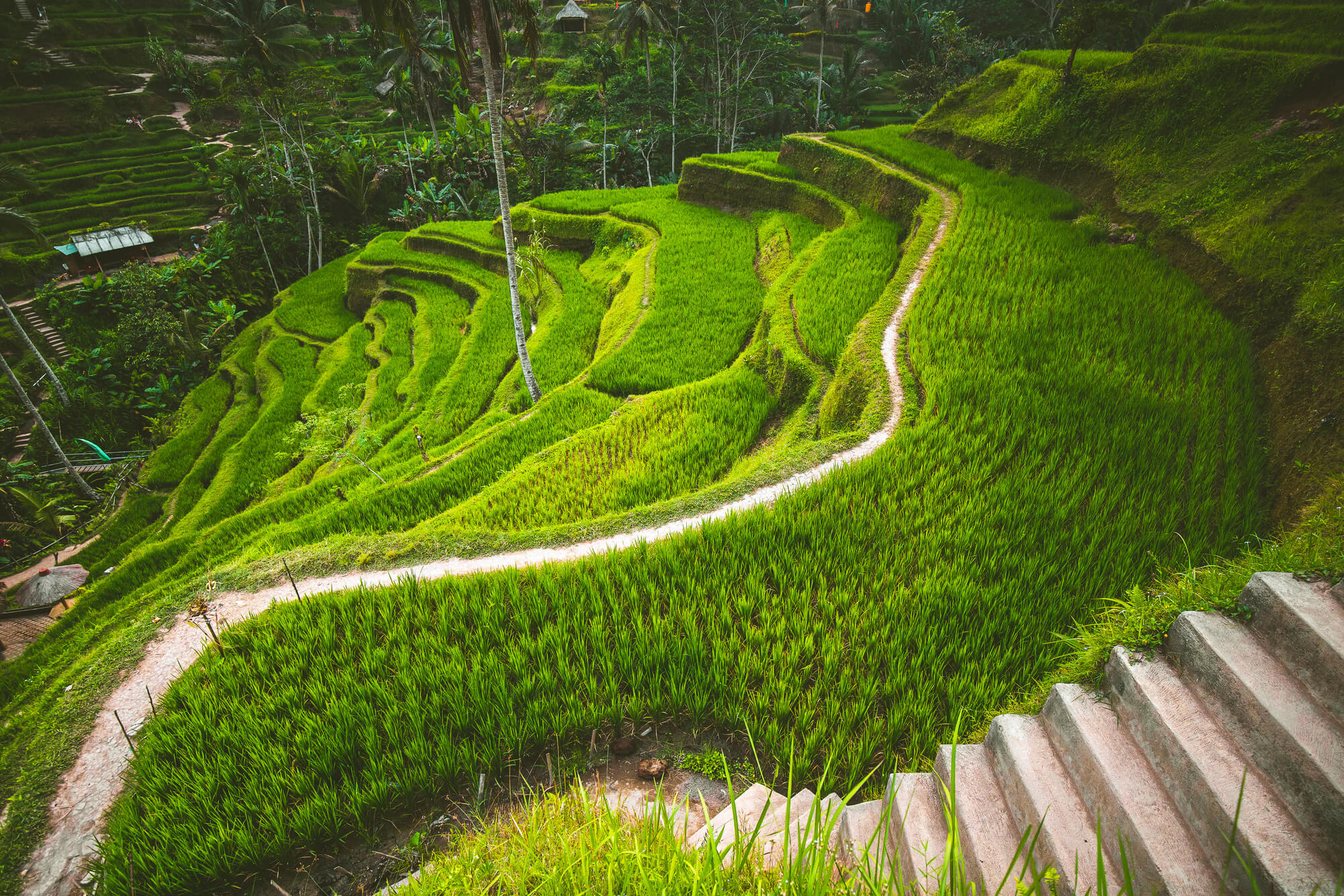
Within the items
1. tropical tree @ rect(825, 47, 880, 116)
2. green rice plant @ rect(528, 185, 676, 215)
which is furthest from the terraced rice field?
tropical tree @ rect(825, 47, 880, 116)

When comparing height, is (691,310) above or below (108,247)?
above

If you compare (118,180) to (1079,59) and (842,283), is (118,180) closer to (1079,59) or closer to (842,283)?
(842,283)

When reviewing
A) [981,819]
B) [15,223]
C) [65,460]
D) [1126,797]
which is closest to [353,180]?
[15,223]

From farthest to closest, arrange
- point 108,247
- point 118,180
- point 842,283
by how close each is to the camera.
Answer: point 118,180, point 108,247, point 842,283

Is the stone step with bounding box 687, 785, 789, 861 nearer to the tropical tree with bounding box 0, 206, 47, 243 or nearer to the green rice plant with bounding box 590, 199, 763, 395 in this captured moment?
the green rice plant with bounding box 590, 199, 763, 395

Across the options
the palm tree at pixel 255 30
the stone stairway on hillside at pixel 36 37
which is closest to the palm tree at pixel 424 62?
the palm tree at pixel 255 30

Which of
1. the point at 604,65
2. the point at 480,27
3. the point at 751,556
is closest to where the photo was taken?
the point at 751,556

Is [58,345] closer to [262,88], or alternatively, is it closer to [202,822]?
[262,88]
